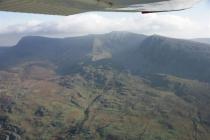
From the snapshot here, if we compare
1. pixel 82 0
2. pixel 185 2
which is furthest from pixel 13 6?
pixel 185 2

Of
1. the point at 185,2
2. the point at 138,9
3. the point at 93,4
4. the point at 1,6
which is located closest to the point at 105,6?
the point at 93,4

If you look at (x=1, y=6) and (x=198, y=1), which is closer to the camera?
(x=1, y=6)

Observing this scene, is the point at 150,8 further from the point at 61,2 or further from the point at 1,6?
the point at 1,6

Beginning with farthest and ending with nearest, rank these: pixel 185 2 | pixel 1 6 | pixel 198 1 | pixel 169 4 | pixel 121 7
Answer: pixel 198 1 → pixel 185 2 → pixel 169 4 → pixel 121 7 → pixel 1 6

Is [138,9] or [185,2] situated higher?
[185,2]

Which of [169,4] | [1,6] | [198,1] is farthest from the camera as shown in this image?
[198,1]

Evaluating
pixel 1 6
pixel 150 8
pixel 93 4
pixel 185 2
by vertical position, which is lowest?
pixel 1 6
